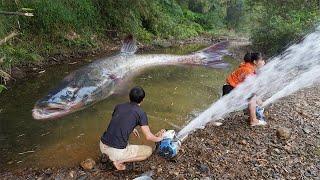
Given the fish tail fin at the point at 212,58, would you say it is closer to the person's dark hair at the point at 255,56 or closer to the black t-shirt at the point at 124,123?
the person's dark hair at the point at 255,56

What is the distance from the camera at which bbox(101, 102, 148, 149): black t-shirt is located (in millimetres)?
5758

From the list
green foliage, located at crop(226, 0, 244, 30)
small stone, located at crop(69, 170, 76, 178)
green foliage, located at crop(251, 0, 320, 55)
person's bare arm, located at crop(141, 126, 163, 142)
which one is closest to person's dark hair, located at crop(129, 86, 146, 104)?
person's bare arm, located at crop(141, 126, 163, 142)

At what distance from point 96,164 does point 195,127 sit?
2.09 metres

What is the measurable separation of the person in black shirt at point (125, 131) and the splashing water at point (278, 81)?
1.32 meters

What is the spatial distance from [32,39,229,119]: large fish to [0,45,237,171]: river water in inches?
8.6

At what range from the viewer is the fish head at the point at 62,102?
8.28 m

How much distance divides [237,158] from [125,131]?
168 cm

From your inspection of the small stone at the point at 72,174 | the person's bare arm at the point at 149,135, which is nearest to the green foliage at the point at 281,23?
the person's bare arm at the point at 149,135

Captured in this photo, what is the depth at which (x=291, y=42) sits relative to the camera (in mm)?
14727

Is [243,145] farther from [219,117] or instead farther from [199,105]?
[199,105]

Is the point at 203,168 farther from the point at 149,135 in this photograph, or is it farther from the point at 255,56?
the point at 255,56

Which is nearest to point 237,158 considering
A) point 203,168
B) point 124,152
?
point 203,168

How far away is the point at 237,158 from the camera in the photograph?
20.2 ft

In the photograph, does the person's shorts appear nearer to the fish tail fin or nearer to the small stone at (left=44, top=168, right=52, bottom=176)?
the small stone at (left=44, top=168, right=52, bottom=176)
